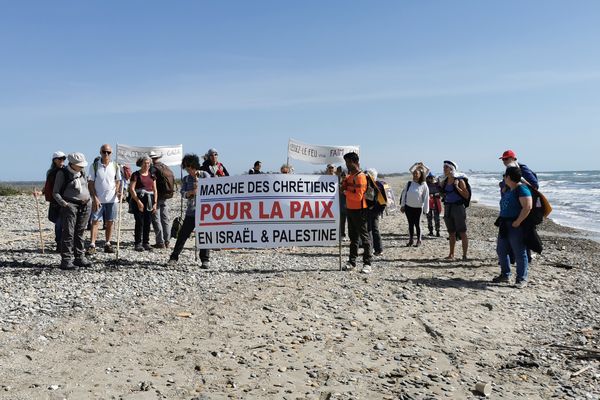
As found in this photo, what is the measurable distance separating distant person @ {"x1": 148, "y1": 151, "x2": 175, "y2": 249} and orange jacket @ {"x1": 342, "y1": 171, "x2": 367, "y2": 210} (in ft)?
13.2

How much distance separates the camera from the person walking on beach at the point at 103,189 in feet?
34.0

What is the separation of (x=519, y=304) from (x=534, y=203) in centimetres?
184

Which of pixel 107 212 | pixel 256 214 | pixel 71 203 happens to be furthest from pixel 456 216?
pixel 71 203

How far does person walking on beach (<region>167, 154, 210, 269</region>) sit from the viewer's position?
945cm

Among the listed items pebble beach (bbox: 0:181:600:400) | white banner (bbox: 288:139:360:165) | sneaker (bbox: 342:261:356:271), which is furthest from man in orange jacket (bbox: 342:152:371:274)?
white banner (bbox: 288:139:360:165)

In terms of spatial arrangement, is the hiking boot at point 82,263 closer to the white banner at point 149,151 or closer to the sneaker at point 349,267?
the sneaker at point 349,267

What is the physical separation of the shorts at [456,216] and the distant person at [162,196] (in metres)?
5.85

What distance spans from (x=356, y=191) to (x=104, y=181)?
16.6 ft

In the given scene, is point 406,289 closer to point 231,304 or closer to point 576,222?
point 231,304

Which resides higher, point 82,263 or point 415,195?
point 415,195

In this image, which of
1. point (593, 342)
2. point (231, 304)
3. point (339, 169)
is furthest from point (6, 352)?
point (339, 169)

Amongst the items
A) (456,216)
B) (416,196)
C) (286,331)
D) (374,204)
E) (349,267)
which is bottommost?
(286,331)

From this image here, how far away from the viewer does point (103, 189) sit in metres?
10.5

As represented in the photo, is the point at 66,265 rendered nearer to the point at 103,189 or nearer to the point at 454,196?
the point at 103,189
